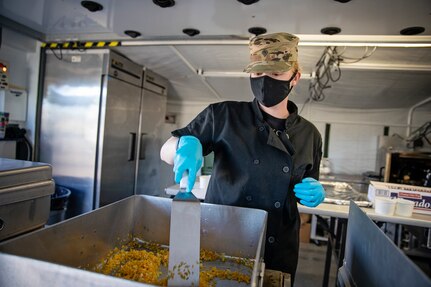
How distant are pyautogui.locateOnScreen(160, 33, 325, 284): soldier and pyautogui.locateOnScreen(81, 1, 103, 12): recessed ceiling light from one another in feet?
4.18

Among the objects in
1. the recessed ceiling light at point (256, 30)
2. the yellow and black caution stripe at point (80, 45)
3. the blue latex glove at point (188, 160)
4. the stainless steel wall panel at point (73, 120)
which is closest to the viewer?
the blue latex glove at point (188, 160)

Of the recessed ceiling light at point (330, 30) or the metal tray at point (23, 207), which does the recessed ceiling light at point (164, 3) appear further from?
the metal tray at point (23, 207)

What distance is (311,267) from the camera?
3127 millimetres

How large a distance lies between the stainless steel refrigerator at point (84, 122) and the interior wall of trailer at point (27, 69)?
10 centimetres

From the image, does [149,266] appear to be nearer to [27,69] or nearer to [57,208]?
[57,208]

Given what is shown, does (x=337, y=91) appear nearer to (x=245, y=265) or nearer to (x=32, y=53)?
(x=245, y=265)

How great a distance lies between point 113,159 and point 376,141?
4.24 meters

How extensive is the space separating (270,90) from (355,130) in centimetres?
408

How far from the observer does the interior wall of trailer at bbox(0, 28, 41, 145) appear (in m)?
2.86

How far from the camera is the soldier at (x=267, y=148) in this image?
114 centimetres

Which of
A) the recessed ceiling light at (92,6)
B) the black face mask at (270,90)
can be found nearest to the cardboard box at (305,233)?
the black face mask at (270,90)

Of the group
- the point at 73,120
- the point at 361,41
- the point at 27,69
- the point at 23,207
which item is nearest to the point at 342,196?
the point at 361,41

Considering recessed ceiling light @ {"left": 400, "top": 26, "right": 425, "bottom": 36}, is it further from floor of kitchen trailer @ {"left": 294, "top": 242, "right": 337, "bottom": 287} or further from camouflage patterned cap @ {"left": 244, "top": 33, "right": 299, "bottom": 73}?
floor of kitchen trailer @ {"left": 294, "top": 242, "right": 337, "bottom": 287}

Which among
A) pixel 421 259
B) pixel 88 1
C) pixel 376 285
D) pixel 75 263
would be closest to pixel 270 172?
pixel 376 285
